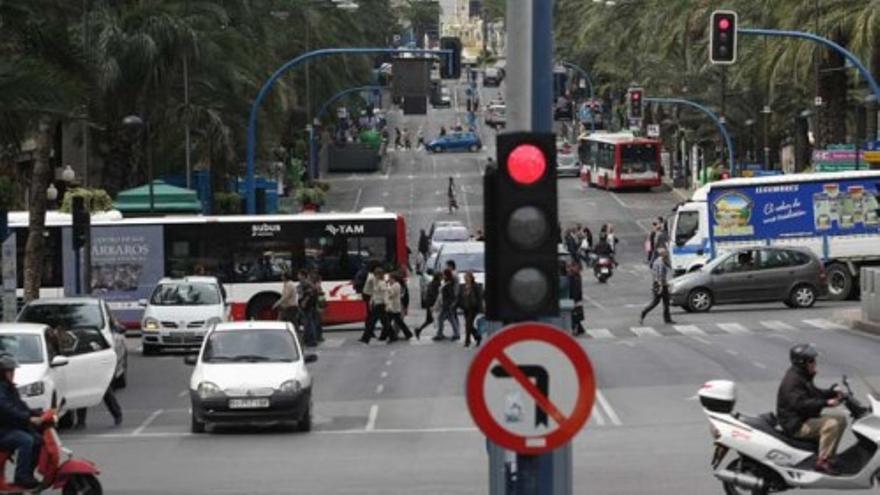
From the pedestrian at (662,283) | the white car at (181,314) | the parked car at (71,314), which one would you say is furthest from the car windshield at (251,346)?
the pedestrian at (662,283)

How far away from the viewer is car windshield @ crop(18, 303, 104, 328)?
1211 inches

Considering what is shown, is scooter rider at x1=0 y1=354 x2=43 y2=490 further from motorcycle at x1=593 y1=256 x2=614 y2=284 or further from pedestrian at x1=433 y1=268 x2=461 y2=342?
motorcycle at x1=593 y1=256 x2=614 y2=284

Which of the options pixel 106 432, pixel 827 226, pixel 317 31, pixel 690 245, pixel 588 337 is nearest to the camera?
pixel 106 432

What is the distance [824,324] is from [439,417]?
17.2 metres

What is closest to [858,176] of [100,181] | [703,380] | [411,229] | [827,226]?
[827,226]

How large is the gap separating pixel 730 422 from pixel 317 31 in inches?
3171

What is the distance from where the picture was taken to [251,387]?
A: 24.9 metres

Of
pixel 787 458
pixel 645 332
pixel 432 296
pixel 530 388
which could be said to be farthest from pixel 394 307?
pixel 530 388

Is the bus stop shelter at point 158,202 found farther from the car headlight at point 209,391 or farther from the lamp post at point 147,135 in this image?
the car headlight at point 209,391

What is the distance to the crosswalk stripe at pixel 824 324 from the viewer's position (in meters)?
41.0

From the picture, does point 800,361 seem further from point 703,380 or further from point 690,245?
point 690,245

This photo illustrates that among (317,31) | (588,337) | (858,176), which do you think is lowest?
(588,337)

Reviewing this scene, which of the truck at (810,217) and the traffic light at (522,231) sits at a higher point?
the traffic light at (522,231)

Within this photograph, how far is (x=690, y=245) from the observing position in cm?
5741
